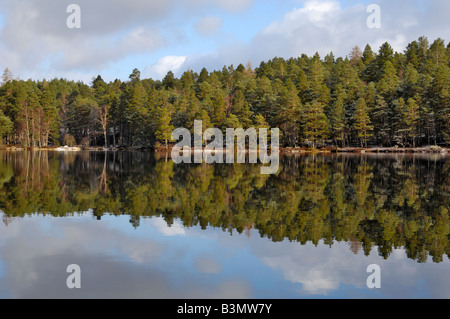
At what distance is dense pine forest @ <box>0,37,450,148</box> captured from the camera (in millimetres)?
68750

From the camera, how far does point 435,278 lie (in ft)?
22.2

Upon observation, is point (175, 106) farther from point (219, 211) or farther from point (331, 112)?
point (219, 211)

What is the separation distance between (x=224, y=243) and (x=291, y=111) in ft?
214

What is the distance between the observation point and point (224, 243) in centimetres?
898

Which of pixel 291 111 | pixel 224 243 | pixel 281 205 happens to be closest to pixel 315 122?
pixel 291 111

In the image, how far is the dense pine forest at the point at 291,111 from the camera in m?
68.8

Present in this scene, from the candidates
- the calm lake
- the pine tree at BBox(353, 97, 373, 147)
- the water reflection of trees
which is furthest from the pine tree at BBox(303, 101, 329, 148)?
the calm lake

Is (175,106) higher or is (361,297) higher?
(175,106)

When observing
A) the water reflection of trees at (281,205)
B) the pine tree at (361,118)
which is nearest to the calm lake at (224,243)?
the water reflection of trees at (281,205)

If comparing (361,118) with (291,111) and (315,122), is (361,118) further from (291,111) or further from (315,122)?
(291,111)

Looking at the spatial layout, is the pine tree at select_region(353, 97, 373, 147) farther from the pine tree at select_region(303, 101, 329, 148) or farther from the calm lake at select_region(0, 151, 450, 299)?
the calm lake at select_region(0, 151, 450, 299)

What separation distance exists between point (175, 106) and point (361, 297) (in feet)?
255

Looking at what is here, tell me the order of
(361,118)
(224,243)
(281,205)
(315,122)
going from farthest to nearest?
1. (315,122)
2. (361,118)
3. (281,205)
4. (224,243)
